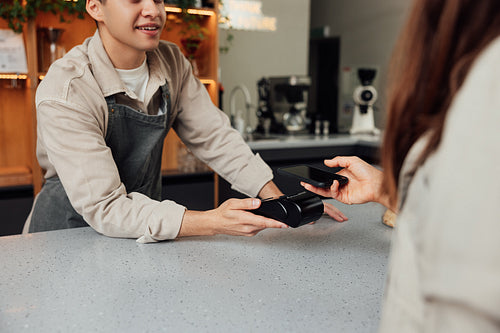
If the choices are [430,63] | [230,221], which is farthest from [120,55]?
[430,63]

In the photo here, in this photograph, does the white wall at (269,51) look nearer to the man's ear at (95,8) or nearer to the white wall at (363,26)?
the white wall at (363,26)

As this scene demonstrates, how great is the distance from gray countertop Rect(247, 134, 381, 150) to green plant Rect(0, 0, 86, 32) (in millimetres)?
1439

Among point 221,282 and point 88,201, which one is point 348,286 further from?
point 88,201

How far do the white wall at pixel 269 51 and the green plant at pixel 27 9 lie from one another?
179 centimetres

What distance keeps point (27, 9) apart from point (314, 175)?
7.93ft

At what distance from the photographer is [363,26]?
623 cm

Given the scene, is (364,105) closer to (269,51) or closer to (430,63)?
(269,51)

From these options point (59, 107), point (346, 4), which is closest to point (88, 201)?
point (59, 107)

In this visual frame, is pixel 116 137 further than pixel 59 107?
Yes

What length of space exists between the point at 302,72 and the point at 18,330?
178 inches

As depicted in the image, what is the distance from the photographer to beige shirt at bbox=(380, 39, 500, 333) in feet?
1.10

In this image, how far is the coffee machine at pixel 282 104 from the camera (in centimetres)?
378

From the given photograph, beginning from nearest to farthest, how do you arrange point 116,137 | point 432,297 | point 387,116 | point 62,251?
point 432,297
point 387,116
point 62,251
point 116,137

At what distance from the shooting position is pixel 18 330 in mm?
714
